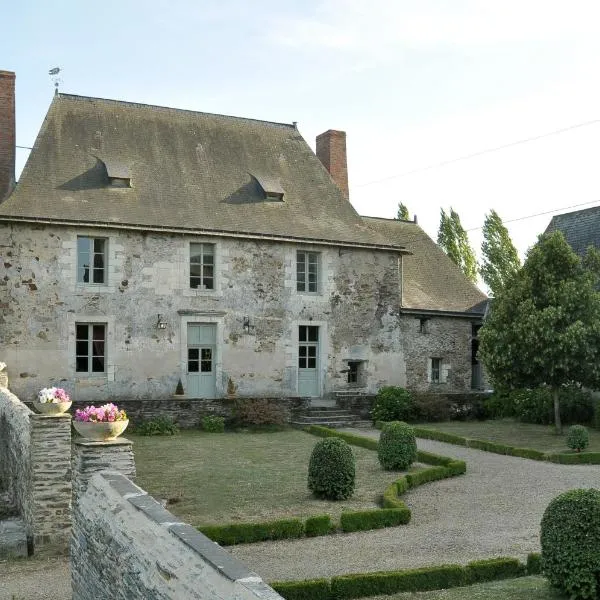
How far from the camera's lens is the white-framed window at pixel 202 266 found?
73.9 feet

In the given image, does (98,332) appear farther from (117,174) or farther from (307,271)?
(307,271)

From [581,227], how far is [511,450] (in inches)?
463

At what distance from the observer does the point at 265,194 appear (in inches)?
976

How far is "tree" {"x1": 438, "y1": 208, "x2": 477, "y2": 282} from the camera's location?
4247cm

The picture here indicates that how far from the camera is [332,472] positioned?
11.8m

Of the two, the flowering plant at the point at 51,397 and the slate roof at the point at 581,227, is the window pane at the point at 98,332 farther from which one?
the slate roof at the point at 581,227

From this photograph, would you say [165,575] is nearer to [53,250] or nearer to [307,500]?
[307,500]

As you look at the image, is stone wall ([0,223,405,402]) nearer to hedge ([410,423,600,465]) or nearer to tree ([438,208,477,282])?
hedge ([410,423,600,465])

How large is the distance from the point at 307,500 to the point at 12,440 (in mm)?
4644

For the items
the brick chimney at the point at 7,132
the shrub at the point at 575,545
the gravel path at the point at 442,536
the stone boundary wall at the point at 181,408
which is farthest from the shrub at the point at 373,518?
the brick chimney at the point at 7,132

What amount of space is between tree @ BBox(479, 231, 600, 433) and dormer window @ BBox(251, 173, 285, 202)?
8.33 m

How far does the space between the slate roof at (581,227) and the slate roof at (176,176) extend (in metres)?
6.57

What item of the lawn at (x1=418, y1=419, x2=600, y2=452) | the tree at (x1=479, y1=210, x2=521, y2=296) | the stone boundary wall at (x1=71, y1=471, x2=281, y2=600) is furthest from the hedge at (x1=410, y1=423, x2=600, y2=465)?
the tree at (x1=479, y1=210, x2=521, y2=296)

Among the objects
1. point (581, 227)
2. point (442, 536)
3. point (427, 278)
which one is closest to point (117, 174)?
point (427, 278)
